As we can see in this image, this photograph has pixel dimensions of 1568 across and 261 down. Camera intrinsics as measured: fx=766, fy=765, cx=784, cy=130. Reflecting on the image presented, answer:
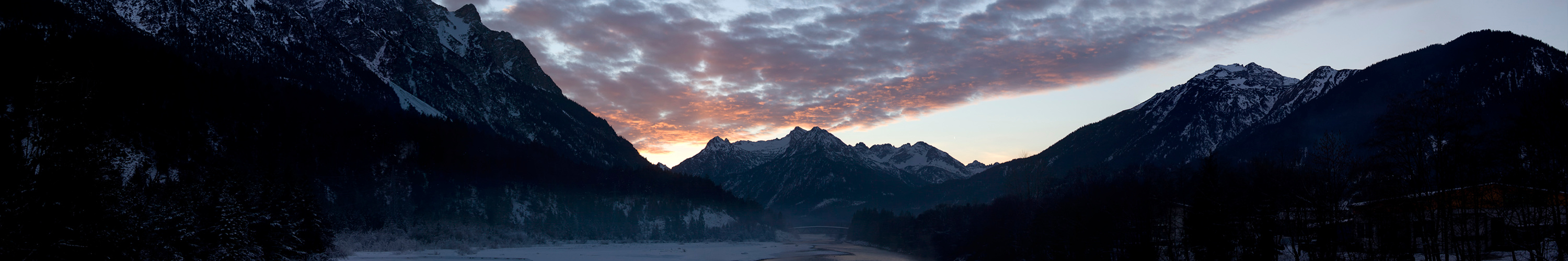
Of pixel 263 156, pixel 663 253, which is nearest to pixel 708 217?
pixel 663 253

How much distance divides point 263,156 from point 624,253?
4087cm

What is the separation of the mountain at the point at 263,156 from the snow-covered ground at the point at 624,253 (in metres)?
4.33

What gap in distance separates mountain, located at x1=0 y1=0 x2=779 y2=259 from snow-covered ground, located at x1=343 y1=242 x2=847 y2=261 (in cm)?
433

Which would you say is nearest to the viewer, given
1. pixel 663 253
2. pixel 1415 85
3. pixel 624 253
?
pixel 624 253

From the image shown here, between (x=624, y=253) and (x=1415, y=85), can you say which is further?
(x=1415, y=85)

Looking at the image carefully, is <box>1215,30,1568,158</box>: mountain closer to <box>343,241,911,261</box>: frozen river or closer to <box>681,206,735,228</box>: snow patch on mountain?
<box>343,241,911,261</box>: frozen river

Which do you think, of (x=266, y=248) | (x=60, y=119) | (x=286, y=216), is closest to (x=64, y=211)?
(x=60, y=119)

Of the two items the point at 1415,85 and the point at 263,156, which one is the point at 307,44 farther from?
the point at 1415,85

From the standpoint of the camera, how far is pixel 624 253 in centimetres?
9300

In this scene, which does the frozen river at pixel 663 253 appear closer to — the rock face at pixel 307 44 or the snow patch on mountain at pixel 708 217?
the snow patch on mountain at pixel 708 217

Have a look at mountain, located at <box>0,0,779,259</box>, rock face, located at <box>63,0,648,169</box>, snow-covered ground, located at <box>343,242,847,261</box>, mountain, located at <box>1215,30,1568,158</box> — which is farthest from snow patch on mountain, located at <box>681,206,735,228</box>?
mountain, located at <box>1215,30,1568,158</box>

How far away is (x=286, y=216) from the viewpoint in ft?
140

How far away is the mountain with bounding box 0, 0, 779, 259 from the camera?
26234 mm

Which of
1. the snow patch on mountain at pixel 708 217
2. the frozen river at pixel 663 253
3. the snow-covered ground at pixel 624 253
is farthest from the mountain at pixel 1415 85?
the snow patch on mountain at pixel 708 217
